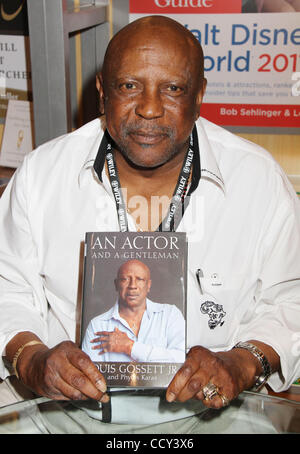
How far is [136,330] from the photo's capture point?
105 centimetres

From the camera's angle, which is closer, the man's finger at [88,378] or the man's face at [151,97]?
the man's finger at [88,378]

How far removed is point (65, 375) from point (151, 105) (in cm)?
63

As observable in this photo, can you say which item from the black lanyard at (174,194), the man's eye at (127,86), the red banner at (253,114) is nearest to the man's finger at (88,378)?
the black lanyard at (174,194)

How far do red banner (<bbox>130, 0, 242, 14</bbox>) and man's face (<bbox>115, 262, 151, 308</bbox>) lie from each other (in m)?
Answer: 1.32

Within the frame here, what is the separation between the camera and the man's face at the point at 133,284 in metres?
1.07

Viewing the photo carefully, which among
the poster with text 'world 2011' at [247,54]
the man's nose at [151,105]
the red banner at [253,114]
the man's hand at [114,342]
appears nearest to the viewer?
the man's hand at [114,342]

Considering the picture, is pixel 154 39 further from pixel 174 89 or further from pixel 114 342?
pixel 114 342

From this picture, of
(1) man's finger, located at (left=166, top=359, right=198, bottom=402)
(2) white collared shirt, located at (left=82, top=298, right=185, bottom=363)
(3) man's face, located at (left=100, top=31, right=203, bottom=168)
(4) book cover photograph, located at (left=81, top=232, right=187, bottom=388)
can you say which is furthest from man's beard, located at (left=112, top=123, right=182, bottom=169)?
(1) man's finger, located at (left=166, top=359, right=198, bottom=402)

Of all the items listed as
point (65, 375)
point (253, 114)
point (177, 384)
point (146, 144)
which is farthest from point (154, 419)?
point (253, 114)

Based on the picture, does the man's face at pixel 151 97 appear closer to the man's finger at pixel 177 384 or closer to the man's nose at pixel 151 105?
the man's nose at pixel 151 105

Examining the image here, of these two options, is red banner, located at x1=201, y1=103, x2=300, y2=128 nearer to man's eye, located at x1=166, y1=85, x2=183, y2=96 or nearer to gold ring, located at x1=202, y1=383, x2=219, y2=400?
man's eye, located at x1=166, y1=85, x2=183, y2=96

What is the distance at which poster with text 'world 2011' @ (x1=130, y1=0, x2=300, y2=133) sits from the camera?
1.99 m
